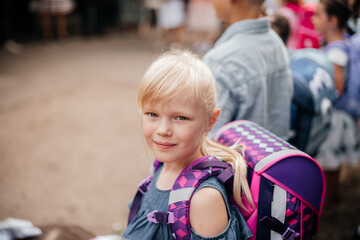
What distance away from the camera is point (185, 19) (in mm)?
8102

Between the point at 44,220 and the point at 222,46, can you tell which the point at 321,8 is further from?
the point at 44,220

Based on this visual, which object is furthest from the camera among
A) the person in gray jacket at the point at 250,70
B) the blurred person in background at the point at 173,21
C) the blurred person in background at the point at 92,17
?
the blurred person in background at the point at 92,17

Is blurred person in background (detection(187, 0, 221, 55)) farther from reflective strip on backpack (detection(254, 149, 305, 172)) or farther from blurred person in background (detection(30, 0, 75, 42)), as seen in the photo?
reflective strip on backpack (detection(254, 149, 305, 172))

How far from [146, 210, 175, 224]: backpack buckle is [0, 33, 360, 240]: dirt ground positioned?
43 centimetres

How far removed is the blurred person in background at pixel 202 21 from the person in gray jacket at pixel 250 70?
5.56 m

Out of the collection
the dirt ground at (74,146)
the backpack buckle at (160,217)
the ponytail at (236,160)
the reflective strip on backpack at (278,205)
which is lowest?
the dirt ground at (74,146)

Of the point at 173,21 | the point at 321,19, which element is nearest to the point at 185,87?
the point at 321,19

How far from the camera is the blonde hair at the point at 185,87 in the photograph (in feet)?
3.71

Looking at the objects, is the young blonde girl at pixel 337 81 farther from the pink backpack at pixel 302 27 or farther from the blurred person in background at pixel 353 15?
the pink backpack at pixel 302 27

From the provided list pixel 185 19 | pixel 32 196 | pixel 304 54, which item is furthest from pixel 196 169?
pixel 185 19

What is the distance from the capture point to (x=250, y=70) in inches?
62.9

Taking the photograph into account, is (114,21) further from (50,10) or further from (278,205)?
(278,205)

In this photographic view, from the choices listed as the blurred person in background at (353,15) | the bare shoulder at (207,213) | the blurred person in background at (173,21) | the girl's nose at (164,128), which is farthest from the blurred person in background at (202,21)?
the bare shoulder at (207,213)

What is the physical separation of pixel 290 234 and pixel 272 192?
6.1 inches
